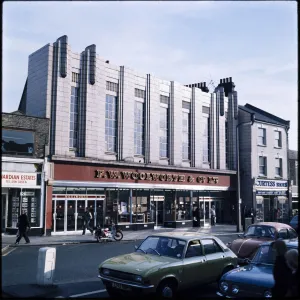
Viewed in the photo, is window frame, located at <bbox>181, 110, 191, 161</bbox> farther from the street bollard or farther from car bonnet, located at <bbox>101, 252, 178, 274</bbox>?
car bonnet, located at <bbox>101, 252, 178, 274</bbox>

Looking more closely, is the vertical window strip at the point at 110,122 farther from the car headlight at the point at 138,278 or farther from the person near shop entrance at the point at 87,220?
the car headlight at the point at 138,278

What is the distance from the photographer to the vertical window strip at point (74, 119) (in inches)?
1050

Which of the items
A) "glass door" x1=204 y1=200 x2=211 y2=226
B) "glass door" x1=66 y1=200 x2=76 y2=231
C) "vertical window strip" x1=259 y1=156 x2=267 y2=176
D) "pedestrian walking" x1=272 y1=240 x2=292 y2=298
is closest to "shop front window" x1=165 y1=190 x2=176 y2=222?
"glass door" x1=204 y1=200 x2=211 y2=226

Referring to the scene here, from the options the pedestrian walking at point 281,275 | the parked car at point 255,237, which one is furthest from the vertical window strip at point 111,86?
the pedestrian walking at point 281,275

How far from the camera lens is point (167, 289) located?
9.24 metres

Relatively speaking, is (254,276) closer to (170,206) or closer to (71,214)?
(71,214)

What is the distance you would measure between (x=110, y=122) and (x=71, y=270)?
54.5 ft

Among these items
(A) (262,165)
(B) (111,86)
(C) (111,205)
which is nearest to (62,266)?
(C) (111,205)

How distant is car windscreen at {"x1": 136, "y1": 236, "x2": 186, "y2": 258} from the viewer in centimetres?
1008

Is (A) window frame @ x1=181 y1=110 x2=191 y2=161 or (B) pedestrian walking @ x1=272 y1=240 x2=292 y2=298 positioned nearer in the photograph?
(B) pedestrian walking @ x1=272 y1=240 x2=292 y2=298

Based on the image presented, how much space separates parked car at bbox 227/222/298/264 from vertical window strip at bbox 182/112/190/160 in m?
18.5

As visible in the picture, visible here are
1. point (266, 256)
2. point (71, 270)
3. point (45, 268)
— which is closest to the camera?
point (266, 256)

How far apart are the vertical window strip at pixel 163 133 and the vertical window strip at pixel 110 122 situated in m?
4.57

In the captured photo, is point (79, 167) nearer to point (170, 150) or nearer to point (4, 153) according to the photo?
point (4, 153)
